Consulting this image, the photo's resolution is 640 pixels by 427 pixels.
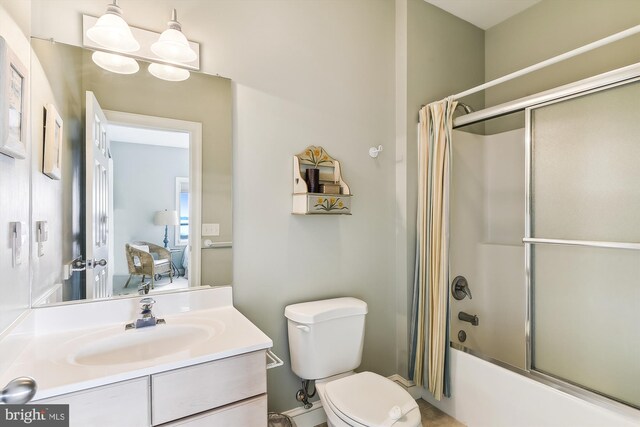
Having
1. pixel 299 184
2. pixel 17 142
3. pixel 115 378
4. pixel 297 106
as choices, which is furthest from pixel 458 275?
pixel 17 142

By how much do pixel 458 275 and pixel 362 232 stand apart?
80 cm

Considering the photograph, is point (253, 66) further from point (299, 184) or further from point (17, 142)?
point (17, 142)

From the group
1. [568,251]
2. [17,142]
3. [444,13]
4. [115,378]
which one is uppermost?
[444,13]

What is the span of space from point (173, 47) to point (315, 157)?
2.86 ft

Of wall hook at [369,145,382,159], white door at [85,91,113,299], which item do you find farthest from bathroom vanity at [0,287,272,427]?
wall hook at [369,145,382,159]

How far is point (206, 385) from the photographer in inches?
42.9

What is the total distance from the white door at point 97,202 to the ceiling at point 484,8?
2.20 m

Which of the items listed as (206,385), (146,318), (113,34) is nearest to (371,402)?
(206,385)

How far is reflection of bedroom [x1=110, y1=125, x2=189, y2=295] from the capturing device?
4.74 ft

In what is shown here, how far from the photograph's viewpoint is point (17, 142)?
38.4 inches

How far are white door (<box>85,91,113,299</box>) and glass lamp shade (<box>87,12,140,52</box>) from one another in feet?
0.72

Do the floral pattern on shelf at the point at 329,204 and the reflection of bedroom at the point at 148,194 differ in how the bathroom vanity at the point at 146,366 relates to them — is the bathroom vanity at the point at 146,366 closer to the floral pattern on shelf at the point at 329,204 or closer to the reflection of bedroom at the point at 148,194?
the reflection of bedroom at the point at 148,194

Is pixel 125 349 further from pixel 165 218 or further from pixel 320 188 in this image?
pixel 320 188

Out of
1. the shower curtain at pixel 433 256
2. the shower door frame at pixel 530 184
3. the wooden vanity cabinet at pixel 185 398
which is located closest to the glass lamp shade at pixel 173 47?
the wooden vanity cabinet at pixel 185 398
